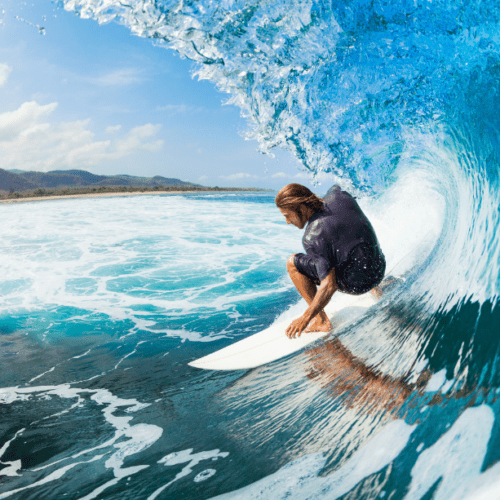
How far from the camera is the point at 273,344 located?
2.71 meters

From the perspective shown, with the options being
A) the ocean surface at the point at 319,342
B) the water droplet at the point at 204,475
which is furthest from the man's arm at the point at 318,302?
the water droplet at the point at 204,475

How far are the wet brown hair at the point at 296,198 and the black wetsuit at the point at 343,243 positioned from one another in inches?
3.5

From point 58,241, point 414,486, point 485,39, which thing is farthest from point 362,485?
point 58,241

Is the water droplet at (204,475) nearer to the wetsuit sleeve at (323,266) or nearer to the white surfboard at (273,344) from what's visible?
the white surfboard at (273,344)

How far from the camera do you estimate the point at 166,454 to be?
183 centimetres

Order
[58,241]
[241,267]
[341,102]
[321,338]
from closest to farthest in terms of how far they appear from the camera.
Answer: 1. [321,338]
2. [341,102]
3. [241,267]
4. [58,241]

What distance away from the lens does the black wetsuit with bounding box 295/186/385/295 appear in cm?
223

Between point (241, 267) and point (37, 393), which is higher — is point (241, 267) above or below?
above

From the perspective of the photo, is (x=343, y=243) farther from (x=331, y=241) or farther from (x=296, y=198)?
(x=296, y=198)

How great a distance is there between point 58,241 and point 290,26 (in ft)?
32.4

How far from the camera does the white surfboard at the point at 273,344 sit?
257 cm

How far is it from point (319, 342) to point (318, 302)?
1.60ft

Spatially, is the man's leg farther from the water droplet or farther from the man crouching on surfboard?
the water droplet

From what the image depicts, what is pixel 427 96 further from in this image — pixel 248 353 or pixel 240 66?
pixel 248 353
